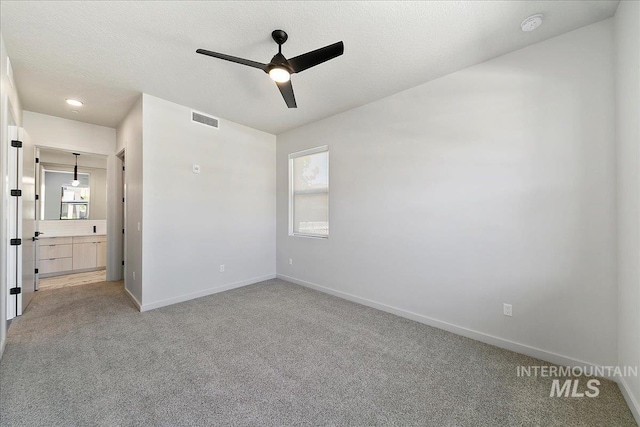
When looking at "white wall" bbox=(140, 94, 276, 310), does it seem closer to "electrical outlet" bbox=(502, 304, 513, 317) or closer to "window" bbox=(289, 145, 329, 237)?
"window" bbox=(289, 145, 329, 237)

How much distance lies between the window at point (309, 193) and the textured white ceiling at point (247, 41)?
1.16m

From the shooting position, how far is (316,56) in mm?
1909

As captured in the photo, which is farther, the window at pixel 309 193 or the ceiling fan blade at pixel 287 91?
the window at pixel 309 193

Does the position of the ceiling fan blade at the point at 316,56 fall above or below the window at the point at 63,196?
above

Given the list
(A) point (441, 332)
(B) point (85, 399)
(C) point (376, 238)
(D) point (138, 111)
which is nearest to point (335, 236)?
(C) point (376, 238)

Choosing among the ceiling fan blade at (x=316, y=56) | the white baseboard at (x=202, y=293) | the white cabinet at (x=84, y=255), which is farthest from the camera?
the white cabinet at (x=84, y=255)

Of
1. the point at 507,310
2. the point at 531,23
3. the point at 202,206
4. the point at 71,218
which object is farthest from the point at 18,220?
the point at 531,23

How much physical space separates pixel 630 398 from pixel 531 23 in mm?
2773

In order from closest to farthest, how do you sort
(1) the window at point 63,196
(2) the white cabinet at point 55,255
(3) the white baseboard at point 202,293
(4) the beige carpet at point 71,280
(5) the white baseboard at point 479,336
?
(5) the white baseboard at point 479,336, (3) the white baseboard at point 202,293, (4) the beige carpet at point 71,280, (2) the white cabinet at point 55,255, (1) the window at point 63,196

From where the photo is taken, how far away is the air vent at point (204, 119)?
374 cm

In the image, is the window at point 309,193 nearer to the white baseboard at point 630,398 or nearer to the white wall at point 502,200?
the white wall at point 502,200

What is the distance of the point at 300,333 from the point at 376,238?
1539 mm

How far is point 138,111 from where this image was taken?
11.1ft

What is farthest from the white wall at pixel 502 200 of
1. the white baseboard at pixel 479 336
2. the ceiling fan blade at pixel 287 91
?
the ceiling fan blade at pixel 287 91
